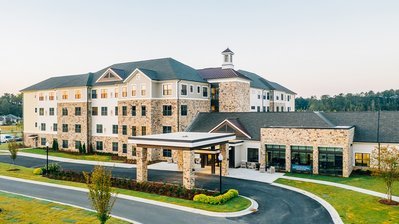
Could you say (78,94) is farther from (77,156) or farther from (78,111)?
(77,156)

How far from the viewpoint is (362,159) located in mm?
32344

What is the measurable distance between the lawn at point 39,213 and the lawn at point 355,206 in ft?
47.5

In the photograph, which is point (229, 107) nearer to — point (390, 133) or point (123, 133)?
point (123, 133)

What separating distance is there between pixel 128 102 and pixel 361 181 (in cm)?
3126

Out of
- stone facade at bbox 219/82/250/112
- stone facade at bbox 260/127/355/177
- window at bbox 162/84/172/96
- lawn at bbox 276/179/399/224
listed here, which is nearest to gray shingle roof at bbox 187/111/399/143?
stone facade at bbox 260/127/355/177

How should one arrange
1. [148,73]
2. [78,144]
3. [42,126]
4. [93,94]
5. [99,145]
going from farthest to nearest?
[42,126], [78,144], [93,94], [99,145], [148,73]

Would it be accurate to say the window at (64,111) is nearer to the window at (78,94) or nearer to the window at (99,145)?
the window at (78,94)

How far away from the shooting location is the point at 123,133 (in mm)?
44875

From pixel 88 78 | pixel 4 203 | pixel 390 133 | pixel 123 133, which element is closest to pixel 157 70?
pixel 123 133

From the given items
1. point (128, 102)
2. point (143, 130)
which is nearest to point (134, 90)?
point (128, 102)

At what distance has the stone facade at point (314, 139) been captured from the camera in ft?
99.0

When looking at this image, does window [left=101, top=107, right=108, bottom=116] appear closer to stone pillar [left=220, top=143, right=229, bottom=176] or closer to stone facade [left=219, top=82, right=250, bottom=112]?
stone facade [left=219, top=82, right=250, bottom=112]

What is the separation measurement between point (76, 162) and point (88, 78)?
16.5 metres

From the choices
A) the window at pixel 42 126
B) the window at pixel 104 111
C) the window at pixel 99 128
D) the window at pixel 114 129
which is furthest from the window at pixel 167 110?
the window at pixel 42 126
